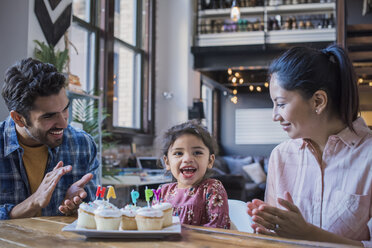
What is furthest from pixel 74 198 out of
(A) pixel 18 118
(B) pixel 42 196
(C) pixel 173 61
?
(C) pixel 173 61

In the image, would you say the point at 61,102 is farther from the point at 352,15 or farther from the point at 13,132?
the point at 352,15

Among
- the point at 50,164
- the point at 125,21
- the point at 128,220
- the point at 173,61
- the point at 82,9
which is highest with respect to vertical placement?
the point at 125,21

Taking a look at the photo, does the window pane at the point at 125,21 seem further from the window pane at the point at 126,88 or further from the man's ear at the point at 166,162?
the man's ear at the point at 166,162

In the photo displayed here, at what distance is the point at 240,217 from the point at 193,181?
11.2 inches

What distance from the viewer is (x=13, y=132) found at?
7.00 feet

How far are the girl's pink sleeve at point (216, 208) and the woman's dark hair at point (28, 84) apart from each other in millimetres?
921

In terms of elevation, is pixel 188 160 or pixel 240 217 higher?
pixel 188 160

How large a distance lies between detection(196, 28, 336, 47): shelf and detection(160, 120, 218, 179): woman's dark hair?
20.0 feet

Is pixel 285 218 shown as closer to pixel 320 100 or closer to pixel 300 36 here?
pixel 320 100

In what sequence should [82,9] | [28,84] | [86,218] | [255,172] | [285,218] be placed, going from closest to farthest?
[285,218], [86,218], [28,84], [82,9], [255,172]

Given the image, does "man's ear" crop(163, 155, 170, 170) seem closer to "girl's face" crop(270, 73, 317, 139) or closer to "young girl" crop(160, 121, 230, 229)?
"young girl" crop(160, 121, 230, 229)

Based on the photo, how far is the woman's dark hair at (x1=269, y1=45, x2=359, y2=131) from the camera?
1.52 m

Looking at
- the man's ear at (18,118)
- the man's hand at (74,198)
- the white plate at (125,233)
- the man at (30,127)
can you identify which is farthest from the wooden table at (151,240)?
the man's ear at (18,118)

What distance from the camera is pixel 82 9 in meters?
5.50
